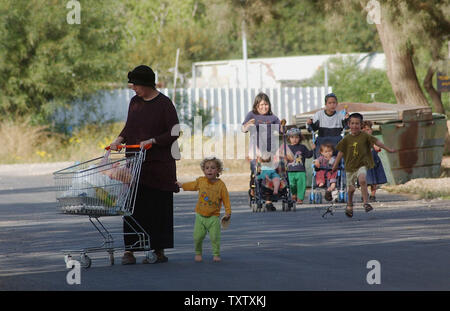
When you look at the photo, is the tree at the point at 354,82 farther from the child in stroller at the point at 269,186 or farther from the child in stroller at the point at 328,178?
the child in stroller at the point at 269,186

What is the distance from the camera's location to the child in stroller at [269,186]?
51.2ft

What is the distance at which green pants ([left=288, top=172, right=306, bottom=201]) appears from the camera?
54.5 ft

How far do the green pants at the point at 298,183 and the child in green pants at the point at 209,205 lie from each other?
22.4 feet

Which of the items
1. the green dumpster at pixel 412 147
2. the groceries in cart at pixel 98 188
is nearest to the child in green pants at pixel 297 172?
the green dumpster at pixel 412 147

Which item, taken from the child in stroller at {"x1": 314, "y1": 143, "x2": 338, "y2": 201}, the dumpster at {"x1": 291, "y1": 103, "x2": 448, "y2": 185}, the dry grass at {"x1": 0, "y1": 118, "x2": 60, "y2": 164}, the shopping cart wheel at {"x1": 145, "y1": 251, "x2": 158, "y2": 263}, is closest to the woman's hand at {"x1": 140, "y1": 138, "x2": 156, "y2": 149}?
the shopping cart wheel at {"x1": 145, "y1": 251, "x2": 158, "y2": 263}

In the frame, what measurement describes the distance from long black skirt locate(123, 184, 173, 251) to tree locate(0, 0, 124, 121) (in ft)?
69.0

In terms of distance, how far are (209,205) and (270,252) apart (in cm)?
99

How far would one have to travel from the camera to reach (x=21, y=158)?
29359mm

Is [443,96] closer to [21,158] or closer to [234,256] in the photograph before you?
[21,158]

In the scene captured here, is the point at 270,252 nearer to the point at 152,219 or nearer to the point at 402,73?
the point at 152,219

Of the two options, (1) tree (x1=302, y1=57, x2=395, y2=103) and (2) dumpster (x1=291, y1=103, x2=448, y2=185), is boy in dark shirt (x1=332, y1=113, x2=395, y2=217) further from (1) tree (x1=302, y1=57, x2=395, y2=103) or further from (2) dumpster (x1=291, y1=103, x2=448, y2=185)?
(1) tree (x1=302, y1=57, x2=395, y2=103)

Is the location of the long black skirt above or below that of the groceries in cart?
below

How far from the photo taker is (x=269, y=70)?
56.3 metres

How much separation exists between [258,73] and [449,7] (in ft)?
105
